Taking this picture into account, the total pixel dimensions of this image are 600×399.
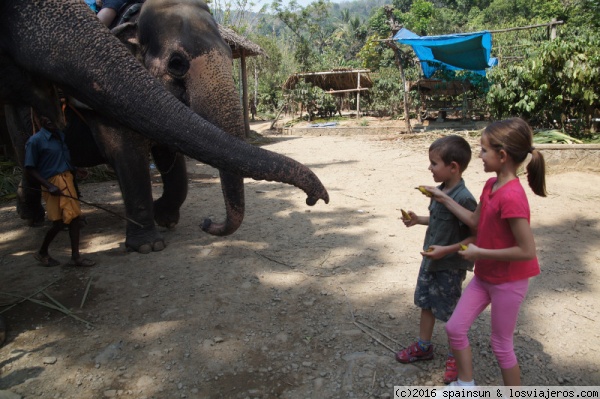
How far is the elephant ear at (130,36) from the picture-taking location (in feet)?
13.6

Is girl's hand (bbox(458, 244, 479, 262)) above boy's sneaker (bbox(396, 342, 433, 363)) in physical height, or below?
above

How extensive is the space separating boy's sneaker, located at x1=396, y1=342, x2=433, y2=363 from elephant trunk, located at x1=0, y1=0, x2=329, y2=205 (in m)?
1.02

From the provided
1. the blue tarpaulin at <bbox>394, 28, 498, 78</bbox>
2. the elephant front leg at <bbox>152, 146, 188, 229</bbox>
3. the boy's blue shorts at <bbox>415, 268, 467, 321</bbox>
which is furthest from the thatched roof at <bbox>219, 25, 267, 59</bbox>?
the boy's blue shorts at <bbox>415, 268, 467, 321</bbox>

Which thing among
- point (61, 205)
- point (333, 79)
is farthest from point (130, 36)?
point (333, 79)

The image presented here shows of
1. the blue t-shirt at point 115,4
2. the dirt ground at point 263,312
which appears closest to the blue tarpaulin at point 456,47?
the dirt ground at point 263,312

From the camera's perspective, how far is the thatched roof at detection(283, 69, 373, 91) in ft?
73.6

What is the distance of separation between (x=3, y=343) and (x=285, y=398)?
1.87 metres

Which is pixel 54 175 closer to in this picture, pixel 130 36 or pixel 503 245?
pixel 130 36

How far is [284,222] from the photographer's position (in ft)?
17.1

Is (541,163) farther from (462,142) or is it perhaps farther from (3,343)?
(3,343)

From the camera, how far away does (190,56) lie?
3.78 metres

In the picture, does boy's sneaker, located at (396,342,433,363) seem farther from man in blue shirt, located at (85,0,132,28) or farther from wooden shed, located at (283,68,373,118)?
wooden shed, located at (283,68,373,118)

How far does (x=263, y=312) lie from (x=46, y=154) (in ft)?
7.66

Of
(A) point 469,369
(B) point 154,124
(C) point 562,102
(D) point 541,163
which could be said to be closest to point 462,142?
(D) point 541,163
